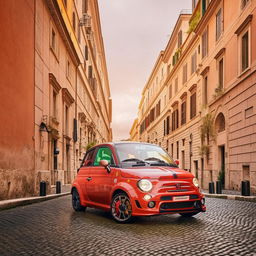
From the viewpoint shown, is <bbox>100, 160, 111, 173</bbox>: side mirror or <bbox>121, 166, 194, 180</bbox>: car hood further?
<bbox>100, 160, 111, 173</bbox>: side mirror

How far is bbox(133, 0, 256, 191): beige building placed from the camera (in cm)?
1741

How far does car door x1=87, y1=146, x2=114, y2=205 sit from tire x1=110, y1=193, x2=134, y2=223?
0.36 meters

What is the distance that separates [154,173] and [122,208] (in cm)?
85

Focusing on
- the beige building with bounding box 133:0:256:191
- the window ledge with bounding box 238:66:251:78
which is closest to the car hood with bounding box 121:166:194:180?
the beige building with bounding box 133:0:256:191

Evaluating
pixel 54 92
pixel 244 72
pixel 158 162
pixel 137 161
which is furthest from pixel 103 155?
pixel 54 92

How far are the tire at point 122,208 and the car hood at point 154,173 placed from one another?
1.33 feet

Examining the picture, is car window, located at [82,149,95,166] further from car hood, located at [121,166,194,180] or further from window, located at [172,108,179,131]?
window, located at [172,108,179,131]

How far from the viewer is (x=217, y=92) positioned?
72.9 ft

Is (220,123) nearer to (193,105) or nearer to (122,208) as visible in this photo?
(193,105)

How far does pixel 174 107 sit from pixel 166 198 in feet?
105

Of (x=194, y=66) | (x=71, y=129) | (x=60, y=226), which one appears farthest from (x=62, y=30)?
(x=60, y=226)

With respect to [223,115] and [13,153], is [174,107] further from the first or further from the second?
[13,153]

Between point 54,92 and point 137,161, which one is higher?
point 54,92

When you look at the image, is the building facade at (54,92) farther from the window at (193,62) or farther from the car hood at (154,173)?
the window at (193,62)
